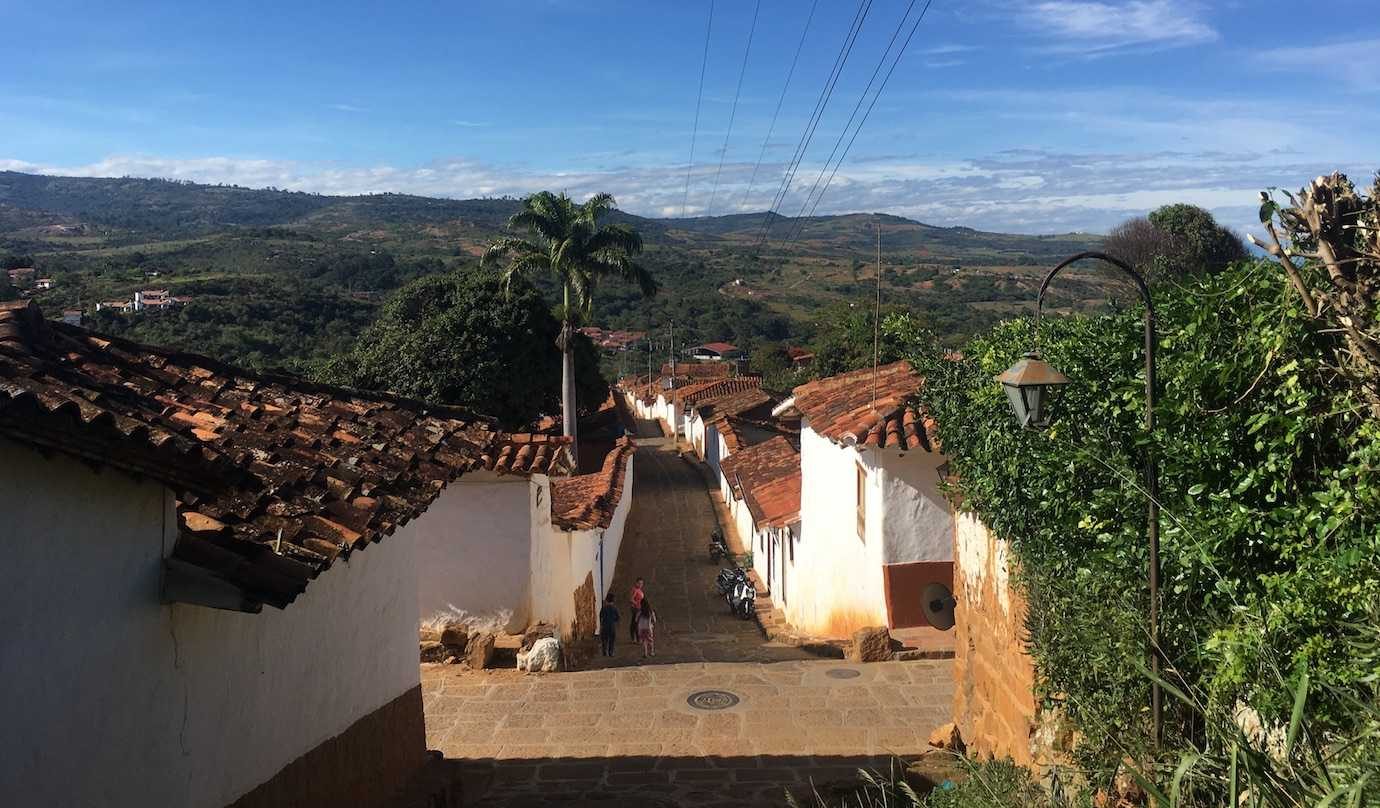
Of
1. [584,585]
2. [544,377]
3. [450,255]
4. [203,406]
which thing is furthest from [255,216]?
[203,406]

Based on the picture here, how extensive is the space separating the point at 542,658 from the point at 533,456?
244 centimetres

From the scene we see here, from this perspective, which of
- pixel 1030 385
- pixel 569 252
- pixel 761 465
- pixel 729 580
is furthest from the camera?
pixel 569 252

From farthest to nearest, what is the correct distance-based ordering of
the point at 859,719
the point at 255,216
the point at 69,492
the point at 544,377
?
1. the point at 255,216
2. the point at 544,377
3. the point at 859,719
4. the point at 69,492

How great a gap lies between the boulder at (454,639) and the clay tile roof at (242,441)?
4.87m

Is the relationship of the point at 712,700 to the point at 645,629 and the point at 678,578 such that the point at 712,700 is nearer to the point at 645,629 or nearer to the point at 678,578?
the point at 645,629

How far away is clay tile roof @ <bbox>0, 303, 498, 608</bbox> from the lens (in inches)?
149

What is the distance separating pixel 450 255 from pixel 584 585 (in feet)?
316

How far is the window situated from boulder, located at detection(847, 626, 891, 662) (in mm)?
2367

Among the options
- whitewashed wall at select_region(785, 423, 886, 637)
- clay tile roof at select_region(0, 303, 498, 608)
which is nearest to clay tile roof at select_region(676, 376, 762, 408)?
whitewashed wall at select_region(785, 423, 886, 637)

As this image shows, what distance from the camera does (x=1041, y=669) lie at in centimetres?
650

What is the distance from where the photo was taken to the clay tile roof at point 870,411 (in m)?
13.9

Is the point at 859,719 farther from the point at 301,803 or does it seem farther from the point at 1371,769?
the point at 1371,769

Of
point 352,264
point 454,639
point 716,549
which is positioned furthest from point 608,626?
point 352,264

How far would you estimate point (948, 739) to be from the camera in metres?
9.16
